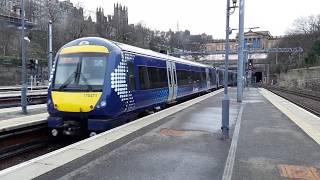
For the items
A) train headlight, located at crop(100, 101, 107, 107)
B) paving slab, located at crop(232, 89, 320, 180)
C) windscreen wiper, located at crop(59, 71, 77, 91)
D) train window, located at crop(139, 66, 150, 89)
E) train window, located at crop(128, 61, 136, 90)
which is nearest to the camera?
paving slab, located at crop(232, 89, 320, 180)

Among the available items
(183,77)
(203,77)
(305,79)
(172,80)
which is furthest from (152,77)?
(305,79)

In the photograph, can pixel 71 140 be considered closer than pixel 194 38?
Yes

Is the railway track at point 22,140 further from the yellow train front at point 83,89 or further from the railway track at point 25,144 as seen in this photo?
the yellow train front at point 83,89

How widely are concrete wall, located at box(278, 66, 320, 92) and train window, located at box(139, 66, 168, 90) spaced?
38.9m

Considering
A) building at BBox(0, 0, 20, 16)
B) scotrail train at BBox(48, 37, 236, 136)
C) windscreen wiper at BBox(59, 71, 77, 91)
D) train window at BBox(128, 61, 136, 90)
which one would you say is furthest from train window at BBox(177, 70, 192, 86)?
Answer: building at BBox(0, 0, 20, 16)

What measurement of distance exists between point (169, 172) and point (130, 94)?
6925 millimetres

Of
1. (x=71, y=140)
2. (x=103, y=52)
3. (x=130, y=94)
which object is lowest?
(x=71, y=140)

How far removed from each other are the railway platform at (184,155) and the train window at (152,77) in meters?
3.00

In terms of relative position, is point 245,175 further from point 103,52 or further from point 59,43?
point 59,43

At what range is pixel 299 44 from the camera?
101 meters

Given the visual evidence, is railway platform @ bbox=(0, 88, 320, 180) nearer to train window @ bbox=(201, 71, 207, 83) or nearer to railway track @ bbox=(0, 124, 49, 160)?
railway track @ bbox=(0, 124, 49, 160)

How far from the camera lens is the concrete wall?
55.2 meters

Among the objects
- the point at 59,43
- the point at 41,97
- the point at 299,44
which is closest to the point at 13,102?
the point at 41,97

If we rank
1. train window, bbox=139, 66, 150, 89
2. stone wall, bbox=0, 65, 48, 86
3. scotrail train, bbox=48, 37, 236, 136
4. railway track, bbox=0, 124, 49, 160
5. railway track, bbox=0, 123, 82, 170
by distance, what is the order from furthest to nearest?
stone wall, bbox=0, 65, 48, 86
train window, bbox=139, 66, 150, 89
scotrail train, bbox=48, 37, 236, 136
railway track, bbox=0, 124, 49, 160
railway track, bbox=0, 123, 82, 170
